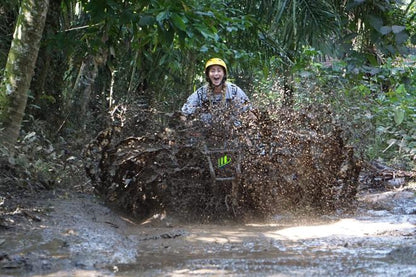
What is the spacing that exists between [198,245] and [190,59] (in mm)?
7816

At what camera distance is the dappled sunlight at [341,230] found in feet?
15.2

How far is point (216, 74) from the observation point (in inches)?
267

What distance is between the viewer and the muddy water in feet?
11.1

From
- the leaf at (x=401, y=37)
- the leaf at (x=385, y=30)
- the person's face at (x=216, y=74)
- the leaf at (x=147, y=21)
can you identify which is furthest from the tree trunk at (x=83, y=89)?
the leaf at (x=401, y=37)

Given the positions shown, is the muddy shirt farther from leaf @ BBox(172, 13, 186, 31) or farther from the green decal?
leaf @ BBox(172, 13, 186, 31)

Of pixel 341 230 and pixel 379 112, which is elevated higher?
pixel 379 112

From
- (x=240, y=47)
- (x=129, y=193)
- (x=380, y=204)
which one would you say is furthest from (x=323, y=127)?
(x=240, y=47)

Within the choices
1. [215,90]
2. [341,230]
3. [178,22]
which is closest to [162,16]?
[178,22]

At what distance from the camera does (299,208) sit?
5668mm

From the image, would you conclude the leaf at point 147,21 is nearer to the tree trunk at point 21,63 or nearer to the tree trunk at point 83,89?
the tree trunk at point 21,63

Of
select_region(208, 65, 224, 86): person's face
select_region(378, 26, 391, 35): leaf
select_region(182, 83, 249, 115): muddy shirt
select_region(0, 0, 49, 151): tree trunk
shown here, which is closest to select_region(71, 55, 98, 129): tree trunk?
select_region(208, 65, 224, 86): person's face

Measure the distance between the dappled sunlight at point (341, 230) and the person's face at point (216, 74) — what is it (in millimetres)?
2338

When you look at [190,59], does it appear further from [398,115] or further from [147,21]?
[147,21]

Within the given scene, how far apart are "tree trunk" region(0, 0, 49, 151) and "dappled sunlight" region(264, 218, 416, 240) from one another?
2.76 metres
